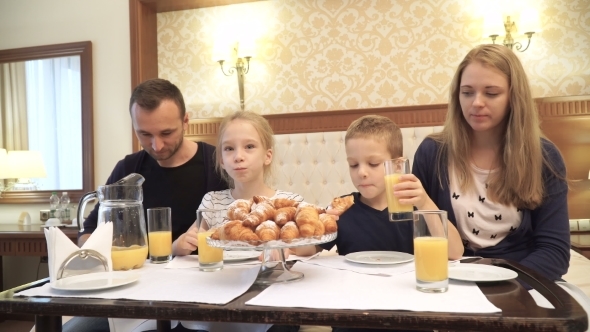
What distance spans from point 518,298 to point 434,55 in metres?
3.22

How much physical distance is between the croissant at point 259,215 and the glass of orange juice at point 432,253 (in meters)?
0.36

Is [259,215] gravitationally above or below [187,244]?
above

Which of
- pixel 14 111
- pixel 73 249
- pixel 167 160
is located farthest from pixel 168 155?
pixel 14 111

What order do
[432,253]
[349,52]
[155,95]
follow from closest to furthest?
1. [432,253]
2. [155,95]
3. [349,52]

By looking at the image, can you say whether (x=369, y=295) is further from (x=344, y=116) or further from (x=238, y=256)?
(x=344, y=116)

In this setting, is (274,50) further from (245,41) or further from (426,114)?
(426,114)

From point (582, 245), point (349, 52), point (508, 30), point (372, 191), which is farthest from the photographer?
point (349, 52)

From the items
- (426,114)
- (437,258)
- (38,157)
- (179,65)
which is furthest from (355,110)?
(437,258)

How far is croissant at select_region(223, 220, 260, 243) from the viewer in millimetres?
1109

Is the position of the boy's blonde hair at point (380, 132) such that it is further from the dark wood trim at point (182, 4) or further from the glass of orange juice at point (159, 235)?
the dark wood trim at point (182, 4)

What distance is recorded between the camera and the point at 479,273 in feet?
3.91

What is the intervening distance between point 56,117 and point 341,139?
2.56 meters

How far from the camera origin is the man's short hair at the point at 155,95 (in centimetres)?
211

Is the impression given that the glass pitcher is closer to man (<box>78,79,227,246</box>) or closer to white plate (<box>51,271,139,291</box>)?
white plate (<box>51,271,139,291</box>)
